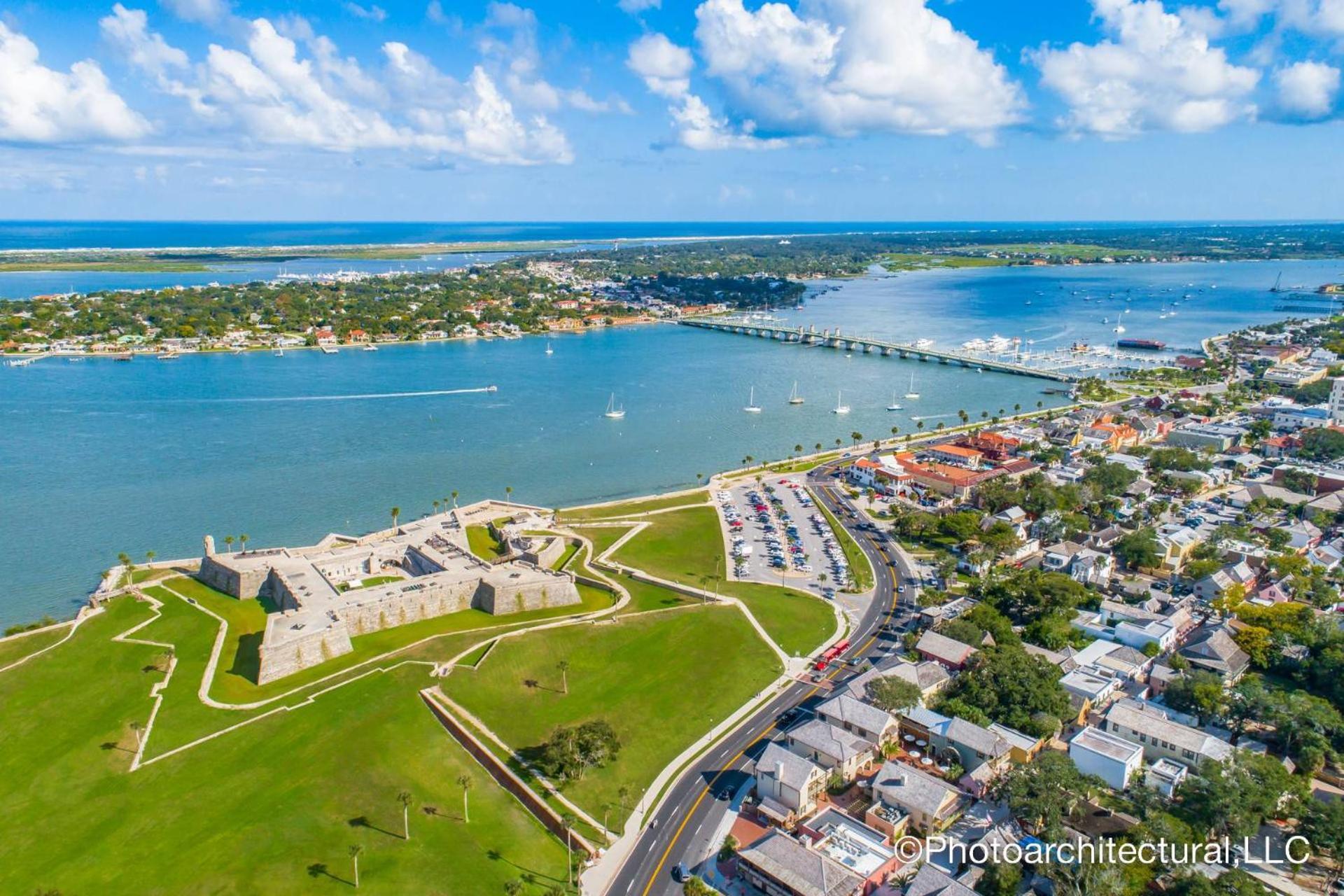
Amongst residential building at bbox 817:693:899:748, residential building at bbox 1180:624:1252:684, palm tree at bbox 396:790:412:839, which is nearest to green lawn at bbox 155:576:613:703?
palm tree at bbox 396:790:412:839

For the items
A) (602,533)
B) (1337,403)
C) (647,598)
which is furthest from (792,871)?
(1337,403)

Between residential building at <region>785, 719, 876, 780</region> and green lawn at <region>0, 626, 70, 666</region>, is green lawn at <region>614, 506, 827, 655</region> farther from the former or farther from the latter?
green lawn at <region>0, 626, 70, 666</region>

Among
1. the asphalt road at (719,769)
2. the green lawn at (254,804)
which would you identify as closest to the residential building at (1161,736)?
the asphalt road at (719,769)

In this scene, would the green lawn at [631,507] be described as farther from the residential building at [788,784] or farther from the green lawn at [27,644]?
the residential building at [788,784]

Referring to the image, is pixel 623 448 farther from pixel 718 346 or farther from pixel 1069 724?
pixel 718 346

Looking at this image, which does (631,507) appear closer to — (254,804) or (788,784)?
(788,784)

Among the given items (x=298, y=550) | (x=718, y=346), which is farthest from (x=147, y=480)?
(x=718, y=346)
